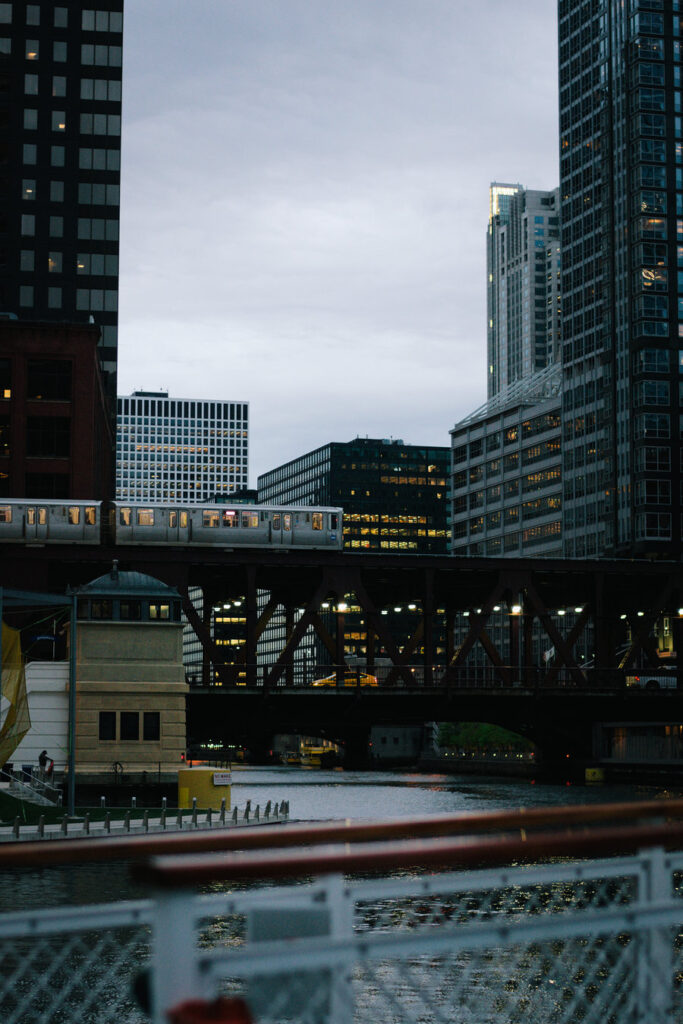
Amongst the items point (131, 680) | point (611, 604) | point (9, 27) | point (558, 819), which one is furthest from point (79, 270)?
point (558, 819)

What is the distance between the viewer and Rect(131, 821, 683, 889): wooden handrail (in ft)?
17.5

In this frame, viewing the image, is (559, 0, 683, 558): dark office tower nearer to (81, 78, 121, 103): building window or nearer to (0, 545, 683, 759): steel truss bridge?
(0, 545, 683, 759): steel truss bridge

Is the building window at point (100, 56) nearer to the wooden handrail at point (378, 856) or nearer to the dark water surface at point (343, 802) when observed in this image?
the dark water surface at point (343, 802)

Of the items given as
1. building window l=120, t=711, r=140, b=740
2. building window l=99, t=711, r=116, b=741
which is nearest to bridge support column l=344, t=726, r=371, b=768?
building window l=120, t=711, r=140, b=740

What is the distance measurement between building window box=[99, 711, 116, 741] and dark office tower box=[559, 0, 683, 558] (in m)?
118

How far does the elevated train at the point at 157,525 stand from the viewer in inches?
3620

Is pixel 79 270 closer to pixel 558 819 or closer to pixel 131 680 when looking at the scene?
pixel 131 680

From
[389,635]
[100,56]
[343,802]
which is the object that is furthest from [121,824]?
[100,56]

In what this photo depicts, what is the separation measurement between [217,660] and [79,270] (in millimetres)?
77749

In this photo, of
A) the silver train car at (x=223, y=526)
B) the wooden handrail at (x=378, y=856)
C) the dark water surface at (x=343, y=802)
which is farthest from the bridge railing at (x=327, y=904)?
the silver train car at (x=223, y=526)

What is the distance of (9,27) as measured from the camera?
161625mm

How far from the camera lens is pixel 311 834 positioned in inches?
249

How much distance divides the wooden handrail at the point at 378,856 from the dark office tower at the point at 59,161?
155779mm

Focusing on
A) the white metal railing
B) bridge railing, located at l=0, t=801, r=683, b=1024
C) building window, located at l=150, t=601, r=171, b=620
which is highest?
building window, located at l=150, t=601, r=171, b=620
